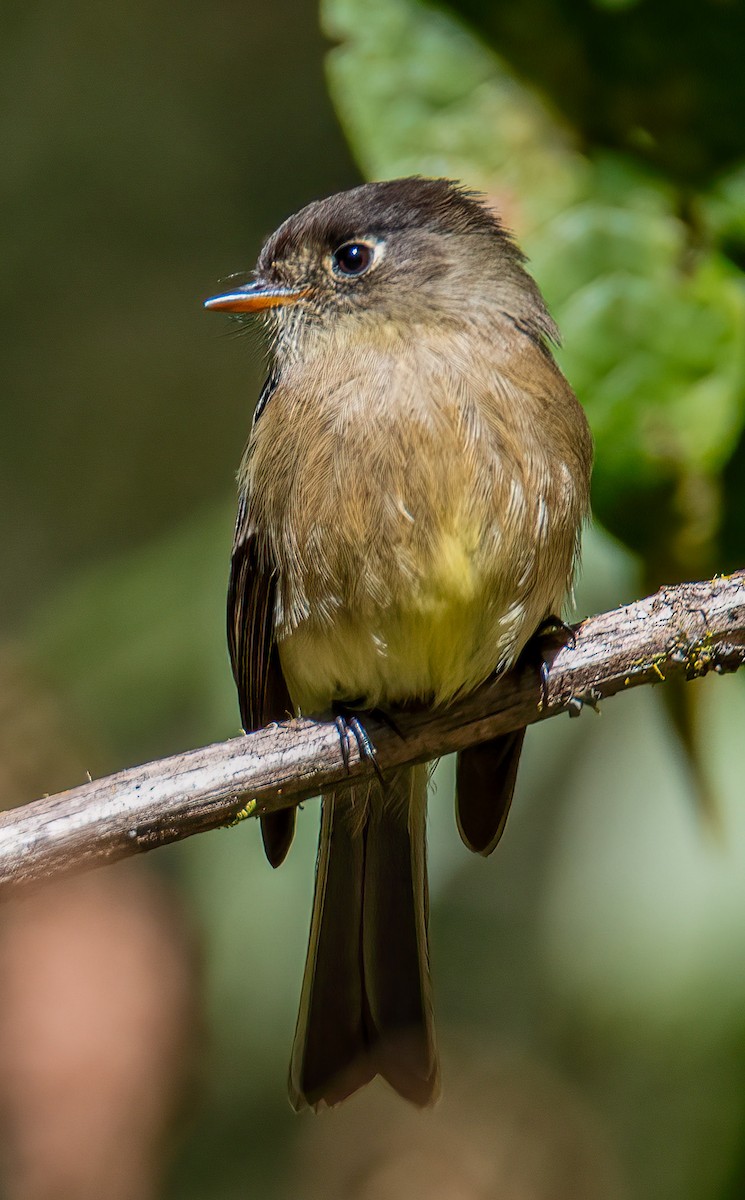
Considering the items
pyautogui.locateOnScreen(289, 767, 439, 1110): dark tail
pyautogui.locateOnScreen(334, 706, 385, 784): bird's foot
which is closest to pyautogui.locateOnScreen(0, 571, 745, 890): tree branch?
pyautogui.locateOnScreen(334, 706, 385, 784): bird's foot

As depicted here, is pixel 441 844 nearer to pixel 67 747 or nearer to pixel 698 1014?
pixel 698 1014

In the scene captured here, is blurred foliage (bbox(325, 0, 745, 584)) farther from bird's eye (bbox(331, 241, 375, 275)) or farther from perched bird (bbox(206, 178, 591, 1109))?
bird's eye (bbox(331, 241, 375, 275))

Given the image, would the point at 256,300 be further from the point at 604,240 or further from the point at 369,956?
the point at 369,956

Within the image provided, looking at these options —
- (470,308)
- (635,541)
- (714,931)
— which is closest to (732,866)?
(714,931)

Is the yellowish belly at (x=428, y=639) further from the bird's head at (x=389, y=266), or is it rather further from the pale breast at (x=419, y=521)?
the bird's head at (x=389, y=266)

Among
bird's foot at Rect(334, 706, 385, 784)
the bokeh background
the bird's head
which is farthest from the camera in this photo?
the bird's head

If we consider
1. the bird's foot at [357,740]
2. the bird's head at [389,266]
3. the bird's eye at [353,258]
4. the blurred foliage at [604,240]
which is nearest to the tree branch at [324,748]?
the bird's foot at [357,740]

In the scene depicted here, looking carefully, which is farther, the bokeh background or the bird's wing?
the bird's wing
